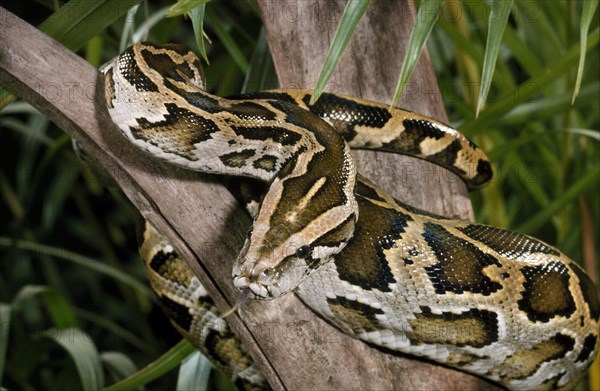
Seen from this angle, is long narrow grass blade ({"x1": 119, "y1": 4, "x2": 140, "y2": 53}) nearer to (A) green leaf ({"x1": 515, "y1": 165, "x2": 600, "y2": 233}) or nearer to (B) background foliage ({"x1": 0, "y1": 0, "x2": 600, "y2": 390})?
(B) background foliage ({"x1": 0, "y1": 0, "x2": 600, "y2": 390})

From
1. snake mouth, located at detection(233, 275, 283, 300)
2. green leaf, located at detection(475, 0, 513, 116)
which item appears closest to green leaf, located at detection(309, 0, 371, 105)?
green leaf, located at detection(475, 0, 513, 116)

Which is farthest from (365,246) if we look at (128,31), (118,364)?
(118,364)

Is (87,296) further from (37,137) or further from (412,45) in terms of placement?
(412,45)

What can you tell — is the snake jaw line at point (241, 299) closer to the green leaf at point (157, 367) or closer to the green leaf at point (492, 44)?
the green leaf at point (157, 367)

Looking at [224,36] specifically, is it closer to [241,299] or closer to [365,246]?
[365,246]

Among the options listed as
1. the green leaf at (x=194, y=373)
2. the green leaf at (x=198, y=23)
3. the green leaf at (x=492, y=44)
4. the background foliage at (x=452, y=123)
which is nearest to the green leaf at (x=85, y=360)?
the background foliage at (x=452, y=123)

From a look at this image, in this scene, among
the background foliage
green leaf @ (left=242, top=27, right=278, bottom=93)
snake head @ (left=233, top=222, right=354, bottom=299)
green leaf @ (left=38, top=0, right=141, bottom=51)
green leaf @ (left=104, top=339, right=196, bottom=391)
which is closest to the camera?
snake head @ (left=233, top=222, right=354, bottom=299)

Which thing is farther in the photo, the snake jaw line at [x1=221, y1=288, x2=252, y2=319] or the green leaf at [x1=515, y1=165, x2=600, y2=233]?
the green leaf at [x1=515, y1=165, x2=600, y2=233]
